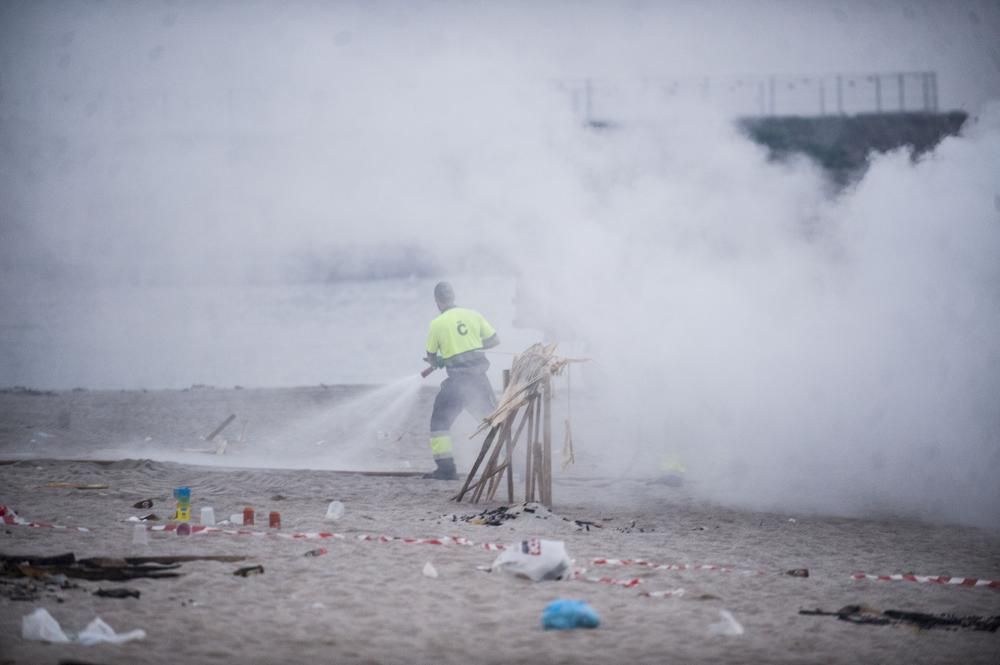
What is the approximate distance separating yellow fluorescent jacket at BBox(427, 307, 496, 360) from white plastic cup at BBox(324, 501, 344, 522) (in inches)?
111

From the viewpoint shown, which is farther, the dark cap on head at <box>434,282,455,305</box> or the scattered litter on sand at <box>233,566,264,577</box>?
the dark cap on head at <box>434,282,455,305</box>

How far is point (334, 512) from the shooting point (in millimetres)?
9000

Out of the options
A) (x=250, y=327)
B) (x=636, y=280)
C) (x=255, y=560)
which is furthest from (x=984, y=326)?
(x=250, y=327)

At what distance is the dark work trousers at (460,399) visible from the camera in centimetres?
1144

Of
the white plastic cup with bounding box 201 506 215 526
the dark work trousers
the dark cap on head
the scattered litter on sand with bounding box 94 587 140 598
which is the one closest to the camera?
the scattered litter on sand with bounding box 94 587 140 598

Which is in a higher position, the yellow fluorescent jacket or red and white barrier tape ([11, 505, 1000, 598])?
the yellow fluorescent jacket

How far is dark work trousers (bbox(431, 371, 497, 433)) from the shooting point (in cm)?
1144

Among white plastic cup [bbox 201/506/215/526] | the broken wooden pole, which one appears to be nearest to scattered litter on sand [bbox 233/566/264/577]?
white plastic cup [bbox 201/506/215/526]

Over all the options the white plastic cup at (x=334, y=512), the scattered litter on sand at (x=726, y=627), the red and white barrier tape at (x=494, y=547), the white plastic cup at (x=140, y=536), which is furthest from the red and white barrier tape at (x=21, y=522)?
Result: the scattered litter on sand at (x=726, y=627)

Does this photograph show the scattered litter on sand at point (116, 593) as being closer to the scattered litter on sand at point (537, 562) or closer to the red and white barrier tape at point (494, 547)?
the red and white barrier tape at point (494, 547)

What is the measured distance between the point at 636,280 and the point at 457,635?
9704 mm

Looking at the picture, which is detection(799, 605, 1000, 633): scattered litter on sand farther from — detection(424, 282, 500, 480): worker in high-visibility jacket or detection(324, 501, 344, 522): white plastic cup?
detection(424, 282, 500, 480): worker in high-visibility jacket

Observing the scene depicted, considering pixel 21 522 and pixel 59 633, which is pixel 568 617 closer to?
pixel 59 633

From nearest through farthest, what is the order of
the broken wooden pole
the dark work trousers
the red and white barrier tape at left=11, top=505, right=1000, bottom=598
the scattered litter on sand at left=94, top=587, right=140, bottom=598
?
the scattered litter on sand at left=94, top=587, right=140, bottom=598 → the red and white barrier tape at left=11, top=505, right=1000, bottom=598 → the dark work trousers → the broken wooden pole
